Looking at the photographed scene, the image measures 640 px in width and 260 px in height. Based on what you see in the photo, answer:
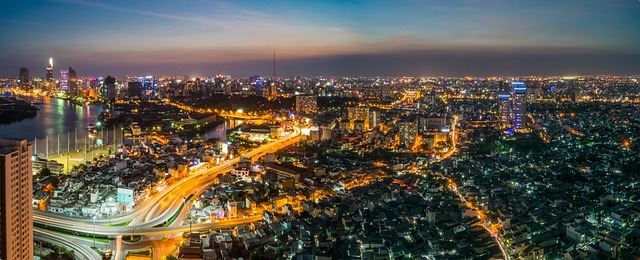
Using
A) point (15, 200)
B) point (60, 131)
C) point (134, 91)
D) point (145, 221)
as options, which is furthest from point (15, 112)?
point (15, 200)

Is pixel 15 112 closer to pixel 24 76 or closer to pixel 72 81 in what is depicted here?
pixel 72 81

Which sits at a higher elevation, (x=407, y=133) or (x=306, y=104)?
(x=306, y=104)

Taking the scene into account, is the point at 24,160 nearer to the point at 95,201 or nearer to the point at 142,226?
the point at 142,226

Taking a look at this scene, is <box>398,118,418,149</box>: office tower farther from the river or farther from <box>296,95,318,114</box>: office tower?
<box>296,95,318,114</box>: office tower

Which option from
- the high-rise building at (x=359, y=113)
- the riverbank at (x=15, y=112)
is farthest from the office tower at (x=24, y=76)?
the high-rise building at (x=359, y=113)

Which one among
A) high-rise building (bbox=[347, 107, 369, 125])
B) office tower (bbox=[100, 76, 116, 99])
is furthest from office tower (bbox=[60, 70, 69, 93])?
high-rise building (bbox=[347, 107, 369, 125])

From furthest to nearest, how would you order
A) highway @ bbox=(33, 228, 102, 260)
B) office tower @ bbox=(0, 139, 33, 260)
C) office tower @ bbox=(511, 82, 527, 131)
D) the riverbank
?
the riverbank
office tower @ bbox=(511, 82, 527, 131)
highway @ bbox=(33, 228, 102, 260)
office tower @ bbox=(0, 139, 33, 260)

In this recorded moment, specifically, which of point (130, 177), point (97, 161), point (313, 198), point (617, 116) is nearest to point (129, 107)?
point (97, 161)

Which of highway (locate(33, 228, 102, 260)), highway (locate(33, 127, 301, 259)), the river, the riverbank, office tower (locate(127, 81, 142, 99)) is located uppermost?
office tower (locate(127, 81, 142, 99))

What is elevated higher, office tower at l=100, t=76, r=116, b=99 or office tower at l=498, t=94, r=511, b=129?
office tower at l=100, t=76, r=116, b=99
